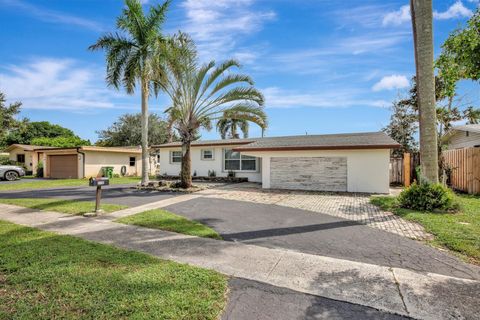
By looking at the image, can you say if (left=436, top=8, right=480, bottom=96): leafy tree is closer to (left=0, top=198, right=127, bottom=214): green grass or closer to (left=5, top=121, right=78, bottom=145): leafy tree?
(left=0, top=198, right=127, bottom=214): green grass

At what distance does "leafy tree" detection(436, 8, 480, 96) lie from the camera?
18.4 ft

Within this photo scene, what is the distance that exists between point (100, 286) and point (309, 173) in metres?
11.5

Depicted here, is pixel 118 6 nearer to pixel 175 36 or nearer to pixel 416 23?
pixel 175 36

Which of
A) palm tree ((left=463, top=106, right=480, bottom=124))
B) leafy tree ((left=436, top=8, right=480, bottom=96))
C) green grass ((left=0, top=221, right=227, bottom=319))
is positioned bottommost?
green grass ((left=0, top=221, right=227, bottom=319))

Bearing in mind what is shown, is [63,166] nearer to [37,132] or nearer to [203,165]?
[203,165]

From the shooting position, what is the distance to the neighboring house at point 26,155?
26688mm

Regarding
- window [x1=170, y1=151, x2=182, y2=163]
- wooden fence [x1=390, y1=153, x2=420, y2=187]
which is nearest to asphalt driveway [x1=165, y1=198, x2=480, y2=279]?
wooden fence [x1=390, y1=153, x2=420, y2=187]

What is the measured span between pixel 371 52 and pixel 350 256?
899 cm

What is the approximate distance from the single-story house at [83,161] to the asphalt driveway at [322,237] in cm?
1691

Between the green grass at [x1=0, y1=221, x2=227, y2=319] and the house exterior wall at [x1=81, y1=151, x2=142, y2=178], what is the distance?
62.8 feet

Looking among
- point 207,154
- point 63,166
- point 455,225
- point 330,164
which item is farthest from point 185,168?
point 63,166

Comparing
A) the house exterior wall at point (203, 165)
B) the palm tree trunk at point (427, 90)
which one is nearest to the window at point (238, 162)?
the house exterior wall at point (203, 165)

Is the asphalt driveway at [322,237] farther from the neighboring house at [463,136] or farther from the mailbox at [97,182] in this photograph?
the neighboring house at [463,136]

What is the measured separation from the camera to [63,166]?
73.4 ft
